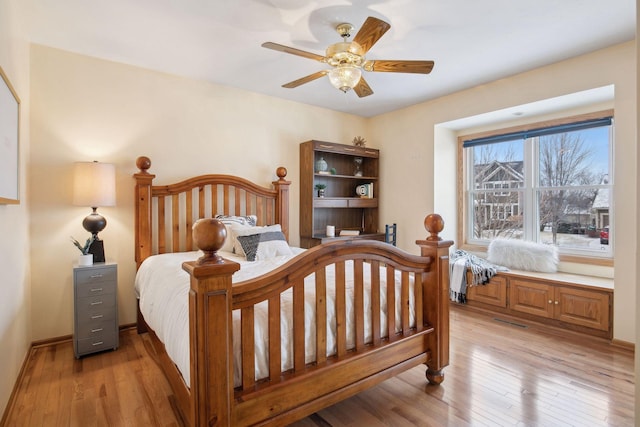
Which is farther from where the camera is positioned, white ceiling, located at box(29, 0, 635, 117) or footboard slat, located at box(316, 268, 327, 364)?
white ceiling, located at box(29, 0, 635, 117)

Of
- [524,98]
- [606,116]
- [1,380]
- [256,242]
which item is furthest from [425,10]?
[1,380]

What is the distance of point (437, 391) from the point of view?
2.10 metres

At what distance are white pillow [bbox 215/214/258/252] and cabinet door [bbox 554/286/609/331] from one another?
315cm

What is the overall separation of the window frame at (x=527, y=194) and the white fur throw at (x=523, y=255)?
190 mm

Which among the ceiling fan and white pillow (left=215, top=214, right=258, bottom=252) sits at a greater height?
the ceiling fan

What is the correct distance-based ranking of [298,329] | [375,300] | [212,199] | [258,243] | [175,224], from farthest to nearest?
1. [212,199]
2. [175,224]
3. [258,243]
4. [375,300]
5. [298,329]

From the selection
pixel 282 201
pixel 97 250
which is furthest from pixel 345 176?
pixel 97 250

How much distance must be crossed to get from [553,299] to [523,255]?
61 centimetres

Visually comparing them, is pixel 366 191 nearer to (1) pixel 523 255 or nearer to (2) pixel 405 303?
(1) pixel 523 255

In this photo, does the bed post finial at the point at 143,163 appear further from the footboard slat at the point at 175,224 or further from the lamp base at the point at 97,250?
the lamp base at the point at 97,250

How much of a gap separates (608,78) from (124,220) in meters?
4.57

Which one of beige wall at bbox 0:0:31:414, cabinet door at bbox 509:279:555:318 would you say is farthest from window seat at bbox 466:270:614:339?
beige wall at bbox 0:0:31:414

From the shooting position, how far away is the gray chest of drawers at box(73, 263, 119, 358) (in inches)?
99.7

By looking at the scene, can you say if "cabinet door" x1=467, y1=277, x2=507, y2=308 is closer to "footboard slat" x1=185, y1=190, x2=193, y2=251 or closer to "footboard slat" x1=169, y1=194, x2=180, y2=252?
"footboard slat" x1=185, y1=190, x2=193, y2=251
